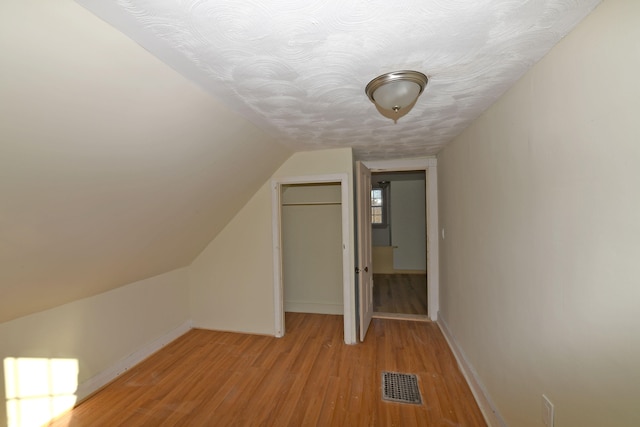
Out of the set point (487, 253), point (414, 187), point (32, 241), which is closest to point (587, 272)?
point (487, 253)

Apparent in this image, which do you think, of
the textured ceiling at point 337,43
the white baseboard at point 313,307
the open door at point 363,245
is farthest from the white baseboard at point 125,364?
the textured ceiling at point 337,43

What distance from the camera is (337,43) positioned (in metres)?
1.01

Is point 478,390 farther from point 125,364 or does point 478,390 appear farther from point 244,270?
point 125,364

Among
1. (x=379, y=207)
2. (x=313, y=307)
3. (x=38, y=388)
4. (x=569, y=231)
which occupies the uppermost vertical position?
(x=379, y=207)

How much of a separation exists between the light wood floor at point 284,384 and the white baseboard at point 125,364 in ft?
0.20

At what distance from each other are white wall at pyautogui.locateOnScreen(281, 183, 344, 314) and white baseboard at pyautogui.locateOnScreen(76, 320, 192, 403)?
1.50 m

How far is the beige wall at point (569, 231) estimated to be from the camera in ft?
2.64

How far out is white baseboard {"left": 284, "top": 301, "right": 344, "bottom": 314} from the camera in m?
3.69

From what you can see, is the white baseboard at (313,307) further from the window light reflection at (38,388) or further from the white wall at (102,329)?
the window light reflection at (38,388)

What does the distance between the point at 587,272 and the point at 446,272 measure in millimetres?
2137

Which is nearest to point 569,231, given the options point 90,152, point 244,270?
point 90,152

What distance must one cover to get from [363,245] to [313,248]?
1.06 meters

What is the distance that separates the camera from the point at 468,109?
68.8 inches

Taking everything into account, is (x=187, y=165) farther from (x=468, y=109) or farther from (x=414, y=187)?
(x=414, y=187)
